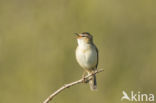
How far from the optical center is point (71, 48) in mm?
12828

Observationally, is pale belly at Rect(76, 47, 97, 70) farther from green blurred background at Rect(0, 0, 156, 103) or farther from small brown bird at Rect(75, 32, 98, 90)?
green blurred background at Rect(0, 0, 156, 103)

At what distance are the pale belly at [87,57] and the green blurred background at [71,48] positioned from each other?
9.43ft

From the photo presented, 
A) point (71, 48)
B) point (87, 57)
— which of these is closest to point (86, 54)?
point (87, 57)

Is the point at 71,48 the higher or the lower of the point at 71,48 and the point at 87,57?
the lower

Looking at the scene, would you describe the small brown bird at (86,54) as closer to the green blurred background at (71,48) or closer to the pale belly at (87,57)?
the pale belly at (87,57)

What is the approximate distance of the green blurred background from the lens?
12.3 meters

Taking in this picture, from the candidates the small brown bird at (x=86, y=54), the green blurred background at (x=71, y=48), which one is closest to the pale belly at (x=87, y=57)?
the small brown bird at (x=86, y=54)

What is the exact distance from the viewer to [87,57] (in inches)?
359

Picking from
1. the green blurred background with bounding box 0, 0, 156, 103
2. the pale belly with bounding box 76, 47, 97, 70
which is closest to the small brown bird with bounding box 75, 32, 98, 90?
the pale belly with bounding box 76, 47, 97, 70

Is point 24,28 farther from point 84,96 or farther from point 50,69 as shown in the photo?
point 84,96

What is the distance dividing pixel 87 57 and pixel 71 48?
372 centimetres

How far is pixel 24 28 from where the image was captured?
45.8 ft

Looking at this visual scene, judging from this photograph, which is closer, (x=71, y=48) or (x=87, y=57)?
(x=87, y=57)

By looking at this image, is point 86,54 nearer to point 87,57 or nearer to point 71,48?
point 87,57
